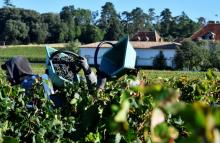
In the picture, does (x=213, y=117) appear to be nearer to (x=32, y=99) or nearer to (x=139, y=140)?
(x=139, y=140)

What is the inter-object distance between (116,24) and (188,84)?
12953cm

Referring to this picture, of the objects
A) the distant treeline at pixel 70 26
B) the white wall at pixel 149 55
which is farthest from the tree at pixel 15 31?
the white wall at pixel 149 55

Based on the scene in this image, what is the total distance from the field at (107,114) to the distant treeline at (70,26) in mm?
121622

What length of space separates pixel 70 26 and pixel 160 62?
46.3 metres

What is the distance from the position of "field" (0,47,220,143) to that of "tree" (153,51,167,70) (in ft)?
288

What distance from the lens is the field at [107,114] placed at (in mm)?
688

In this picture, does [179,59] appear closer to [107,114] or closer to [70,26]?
[70,26]

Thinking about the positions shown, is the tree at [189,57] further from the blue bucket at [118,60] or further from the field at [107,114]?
the blue bucket at [118,60]

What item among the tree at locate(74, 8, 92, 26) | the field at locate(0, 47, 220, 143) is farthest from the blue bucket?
the tree at locate(74, 8, 92, 26)

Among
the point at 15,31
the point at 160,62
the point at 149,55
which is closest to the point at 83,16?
the point at 15,31

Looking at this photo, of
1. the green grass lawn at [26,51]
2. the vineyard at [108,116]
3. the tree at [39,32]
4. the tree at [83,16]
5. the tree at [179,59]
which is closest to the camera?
the vineyard at [108,116]

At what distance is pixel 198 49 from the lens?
3324 inches

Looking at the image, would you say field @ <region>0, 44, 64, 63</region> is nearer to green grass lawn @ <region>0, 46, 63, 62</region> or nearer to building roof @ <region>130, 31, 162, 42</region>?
green grass lawn @ <region>0, 46, 63, 62</region>

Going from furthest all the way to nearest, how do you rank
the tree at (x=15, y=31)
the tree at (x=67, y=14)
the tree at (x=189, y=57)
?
the tree at (x=67, y=14) < the tree at (x=15, y=31) < the tree at (x=189, y=57)
